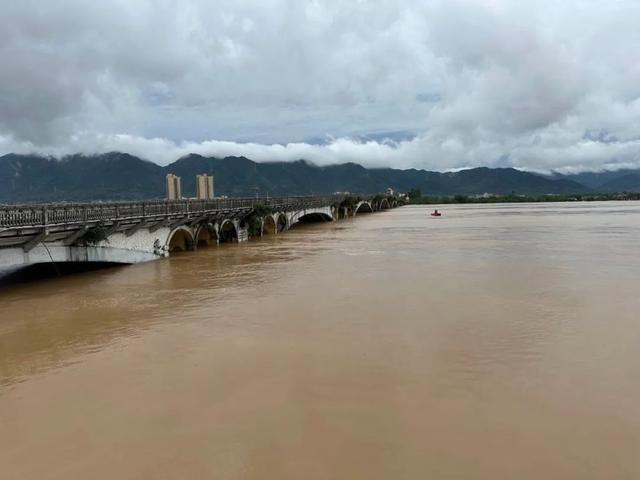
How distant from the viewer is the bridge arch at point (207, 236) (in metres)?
36.0

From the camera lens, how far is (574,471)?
6.52m

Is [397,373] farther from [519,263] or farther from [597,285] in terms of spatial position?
[519,263]

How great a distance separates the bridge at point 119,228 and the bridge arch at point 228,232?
0.08 meters

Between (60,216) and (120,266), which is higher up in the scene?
(60,216)

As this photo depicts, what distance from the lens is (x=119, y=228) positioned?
24375 mm

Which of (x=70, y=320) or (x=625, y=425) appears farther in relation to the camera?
(x=70, y=320)

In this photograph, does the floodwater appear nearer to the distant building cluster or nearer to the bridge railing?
the bridge railing

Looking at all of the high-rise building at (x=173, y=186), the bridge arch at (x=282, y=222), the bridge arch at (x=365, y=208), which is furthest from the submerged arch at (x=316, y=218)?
the bridge arch at (x=365, y=208)

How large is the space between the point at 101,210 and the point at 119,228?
5.17 feet

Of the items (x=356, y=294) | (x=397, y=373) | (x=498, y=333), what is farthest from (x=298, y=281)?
(x=397, y=373)

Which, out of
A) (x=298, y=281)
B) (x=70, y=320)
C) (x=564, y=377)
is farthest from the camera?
(x=298, y=281)

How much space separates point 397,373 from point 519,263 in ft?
59.4

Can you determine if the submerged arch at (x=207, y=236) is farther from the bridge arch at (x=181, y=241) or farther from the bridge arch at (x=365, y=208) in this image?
the bridge arch at (x=365, y=208)

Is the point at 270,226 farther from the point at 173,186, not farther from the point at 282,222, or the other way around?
the point at 173,186
